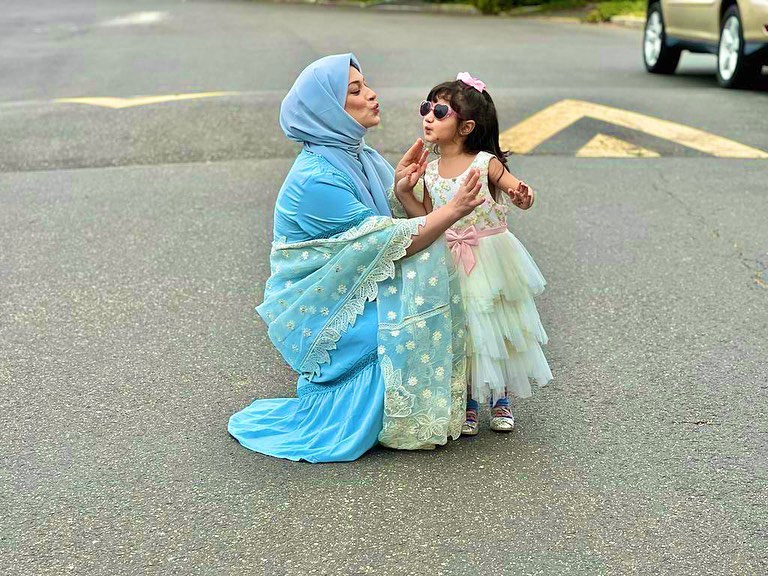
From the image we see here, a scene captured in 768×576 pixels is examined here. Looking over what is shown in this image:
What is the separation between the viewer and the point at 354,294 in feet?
14.2

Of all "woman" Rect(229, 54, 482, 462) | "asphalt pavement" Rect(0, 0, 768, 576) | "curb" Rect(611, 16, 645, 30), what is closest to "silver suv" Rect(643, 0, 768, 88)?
"asphalt pavement" Rect(0, 0, 768, 576)

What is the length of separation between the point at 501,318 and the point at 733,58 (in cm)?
896

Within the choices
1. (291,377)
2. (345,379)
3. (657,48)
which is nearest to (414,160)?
(345,379)

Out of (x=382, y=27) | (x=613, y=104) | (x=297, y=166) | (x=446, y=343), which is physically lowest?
(x=382, y=27)

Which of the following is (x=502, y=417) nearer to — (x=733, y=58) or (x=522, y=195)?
(x=522, y=195)

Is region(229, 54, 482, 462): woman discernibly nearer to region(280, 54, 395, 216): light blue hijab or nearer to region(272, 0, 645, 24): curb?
region(280, 54, 395, 216): light blue hijab

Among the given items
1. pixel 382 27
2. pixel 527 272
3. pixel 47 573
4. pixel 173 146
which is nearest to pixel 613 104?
pixel 173 146

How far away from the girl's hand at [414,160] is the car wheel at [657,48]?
10.5 meters

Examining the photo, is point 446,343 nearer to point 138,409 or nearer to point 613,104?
point 138,409

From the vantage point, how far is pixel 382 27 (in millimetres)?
21328

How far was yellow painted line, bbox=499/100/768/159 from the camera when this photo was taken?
984 cm

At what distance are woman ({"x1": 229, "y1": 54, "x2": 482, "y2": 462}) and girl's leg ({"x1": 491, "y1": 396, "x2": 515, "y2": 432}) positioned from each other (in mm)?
223

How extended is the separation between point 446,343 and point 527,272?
16.1 inches

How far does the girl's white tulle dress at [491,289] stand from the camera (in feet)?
14.1
